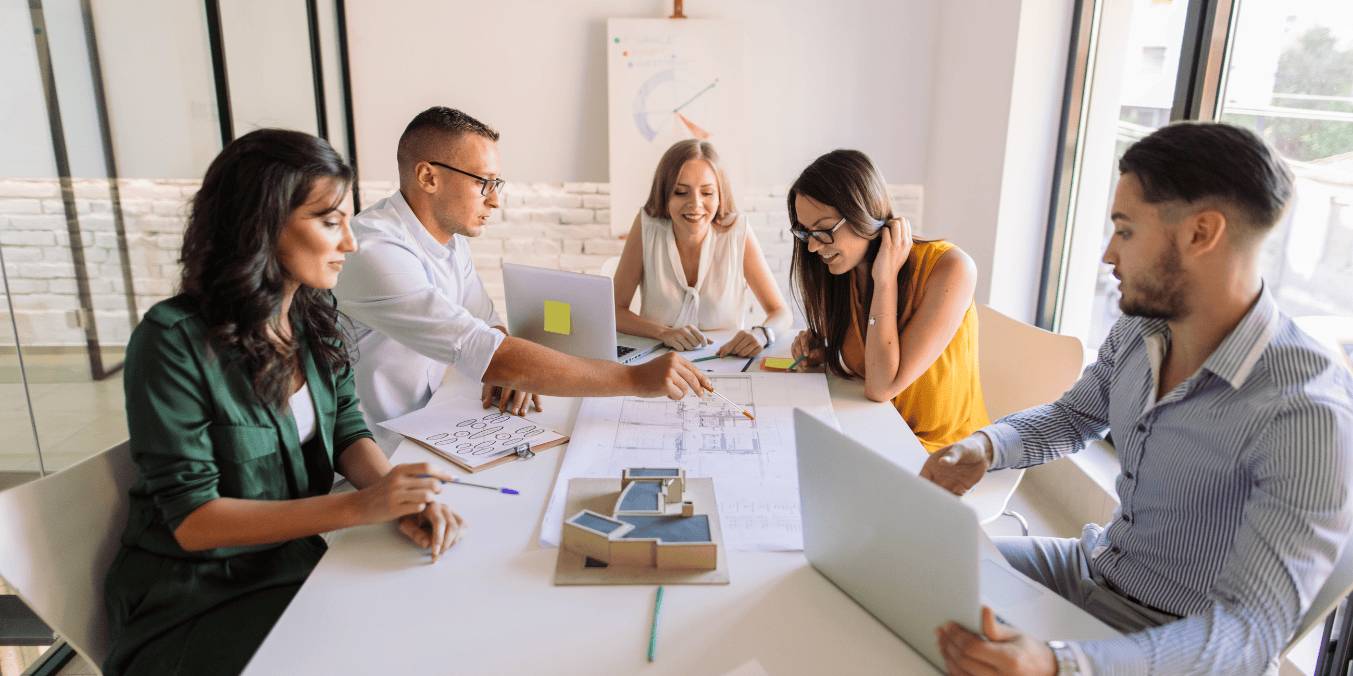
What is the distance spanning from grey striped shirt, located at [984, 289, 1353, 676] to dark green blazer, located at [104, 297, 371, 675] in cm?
128

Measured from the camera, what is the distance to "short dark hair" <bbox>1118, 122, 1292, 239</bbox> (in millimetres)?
1035

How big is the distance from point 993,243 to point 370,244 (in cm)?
255

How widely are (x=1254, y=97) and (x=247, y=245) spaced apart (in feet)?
8.90

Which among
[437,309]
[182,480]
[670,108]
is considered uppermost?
[670,108]

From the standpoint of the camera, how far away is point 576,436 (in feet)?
5.23

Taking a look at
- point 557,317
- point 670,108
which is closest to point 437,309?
point 557,317

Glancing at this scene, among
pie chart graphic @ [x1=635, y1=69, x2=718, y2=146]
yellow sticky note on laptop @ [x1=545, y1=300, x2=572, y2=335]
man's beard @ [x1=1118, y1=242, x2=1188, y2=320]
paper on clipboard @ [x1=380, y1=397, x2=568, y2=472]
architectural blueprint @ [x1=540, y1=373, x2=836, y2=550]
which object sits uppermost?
pie chart graphic @ [x1=635, y1=69, x2=718, y2=146]

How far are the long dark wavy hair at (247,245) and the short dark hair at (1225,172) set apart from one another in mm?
1362

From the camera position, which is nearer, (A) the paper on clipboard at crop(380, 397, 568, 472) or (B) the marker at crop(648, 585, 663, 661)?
(B) the marker at crop(648, 585, 663, 661)

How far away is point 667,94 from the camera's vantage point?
12.8 feet

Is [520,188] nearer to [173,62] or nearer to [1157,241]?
[173,62]

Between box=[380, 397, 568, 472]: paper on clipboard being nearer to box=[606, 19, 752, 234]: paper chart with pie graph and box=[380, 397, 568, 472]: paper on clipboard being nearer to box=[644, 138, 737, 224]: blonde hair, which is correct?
box=[644, 138, 737, 224]: blonde hair

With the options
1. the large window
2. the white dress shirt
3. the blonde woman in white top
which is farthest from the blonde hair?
the large window

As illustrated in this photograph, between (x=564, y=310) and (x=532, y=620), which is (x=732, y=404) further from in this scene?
(x=532, y=620)
